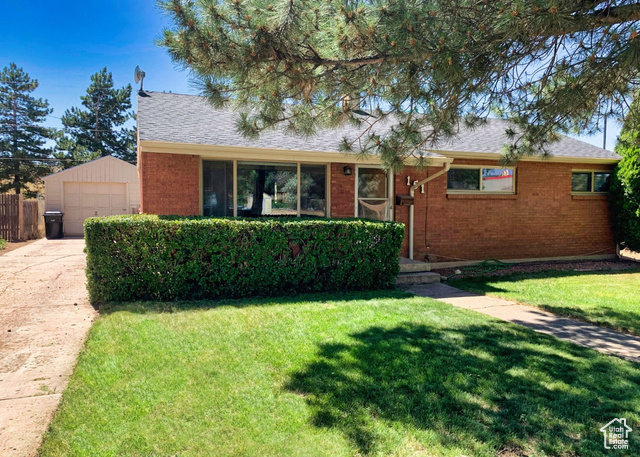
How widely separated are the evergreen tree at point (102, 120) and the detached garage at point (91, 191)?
15233 millimetres

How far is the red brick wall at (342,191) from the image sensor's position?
9.19 meters

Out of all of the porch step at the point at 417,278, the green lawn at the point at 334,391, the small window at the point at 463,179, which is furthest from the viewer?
the small window at the point at 463,179

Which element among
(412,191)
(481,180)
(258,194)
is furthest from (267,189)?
(481,180)

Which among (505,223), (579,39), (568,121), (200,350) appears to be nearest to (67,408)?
(200,350)

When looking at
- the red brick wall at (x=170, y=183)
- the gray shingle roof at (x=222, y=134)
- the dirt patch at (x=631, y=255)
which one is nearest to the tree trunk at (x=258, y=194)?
the gray shingle roof at (x=222, y=134)

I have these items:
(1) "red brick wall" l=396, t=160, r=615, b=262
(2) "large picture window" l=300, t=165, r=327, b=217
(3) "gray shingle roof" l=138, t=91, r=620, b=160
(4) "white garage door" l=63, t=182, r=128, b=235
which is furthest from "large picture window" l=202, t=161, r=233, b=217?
(4) "white garage door" l=63, t=182, r=128, b=235

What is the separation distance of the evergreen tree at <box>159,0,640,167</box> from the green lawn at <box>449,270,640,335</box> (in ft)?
9.39

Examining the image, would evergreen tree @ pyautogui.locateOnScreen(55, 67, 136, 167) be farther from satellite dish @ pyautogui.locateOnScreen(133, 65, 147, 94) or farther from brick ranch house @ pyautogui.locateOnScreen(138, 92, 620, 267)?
brick ranch house @ pyautogui.locateOnScreen(138, 92, 620, 267)

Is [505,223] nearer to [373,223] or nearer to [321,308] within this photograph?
[373,223]

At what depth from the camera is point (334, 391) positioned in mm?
3174

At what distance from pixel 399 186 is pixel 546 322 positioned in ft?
16.7

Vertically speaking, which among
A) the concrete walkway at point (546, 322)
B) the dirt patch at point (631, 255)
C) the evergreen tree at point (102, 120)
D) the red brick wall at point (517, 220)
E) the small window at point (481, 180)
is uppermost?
the evergreen tree at point (102, 120)

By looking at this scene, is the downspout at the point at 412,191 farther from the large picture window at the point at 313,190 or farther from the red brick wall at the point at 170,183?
the red brick wall at the point at 170,183

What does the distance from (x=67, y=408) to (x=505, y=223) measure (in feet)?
34.8
